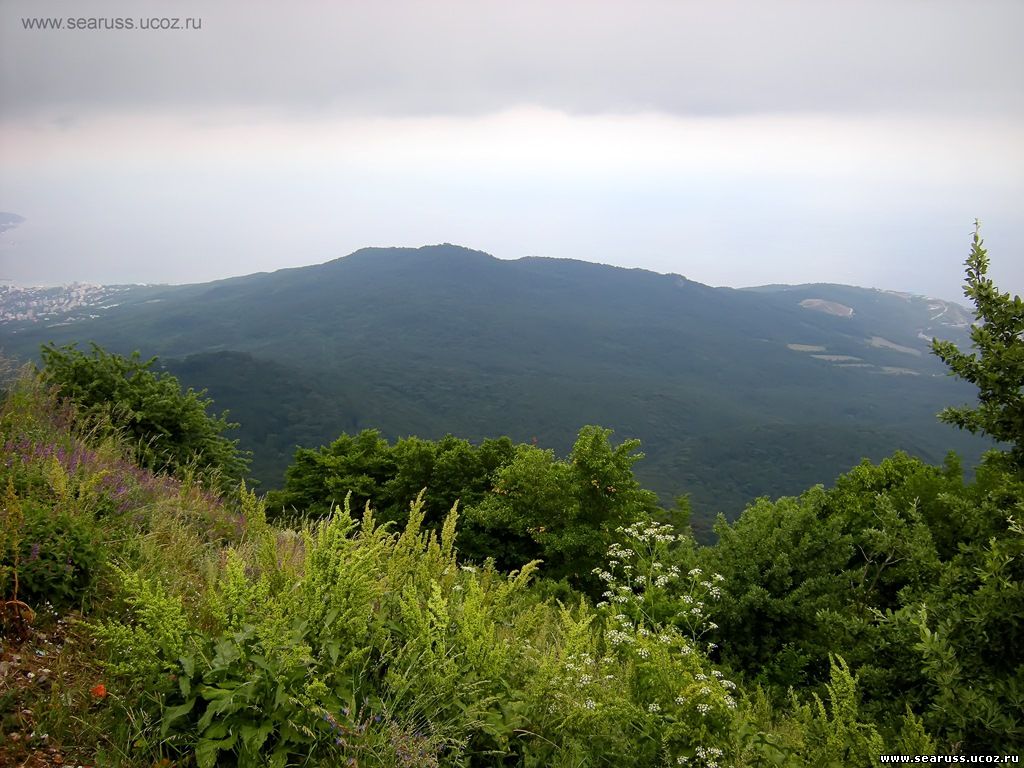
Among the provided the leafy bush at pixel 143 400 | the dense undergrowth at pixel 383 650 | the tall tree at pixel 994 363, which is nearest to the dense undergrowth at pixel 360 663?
the dense undergrowth at pixel 383 650

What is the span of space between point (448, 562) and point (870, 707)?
15.6ft

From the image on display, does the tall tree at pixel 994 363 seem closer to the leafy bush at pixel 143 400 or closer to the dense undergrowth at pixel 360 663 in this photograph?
the dense undergrowth at pixel 360 663

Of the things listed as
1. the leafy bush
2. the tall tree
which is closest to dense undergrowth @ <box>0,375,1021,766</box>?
the tall tree

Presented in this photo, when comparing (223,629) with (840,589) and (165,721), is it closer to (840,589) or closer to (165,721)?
(165,721)

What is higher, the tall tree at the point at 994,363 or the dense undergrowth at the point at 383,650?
the tall tree at the point at 994,363

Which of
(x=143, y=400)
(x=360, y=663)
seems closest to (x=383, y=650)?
(x=360, y=663)

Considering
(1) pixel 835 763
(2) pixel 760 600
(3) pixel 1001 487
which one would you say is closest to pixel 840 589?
(2) pixel 760 600

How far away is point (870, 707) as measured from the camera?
21.1 ft

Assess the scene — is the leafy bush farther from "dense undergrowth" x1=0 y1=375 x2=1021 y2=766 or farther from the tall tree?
the tall tree

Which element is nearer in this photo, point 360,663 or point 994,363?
point 360,663

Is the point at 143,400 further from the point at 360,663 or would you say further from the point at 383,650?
the point at 360,663

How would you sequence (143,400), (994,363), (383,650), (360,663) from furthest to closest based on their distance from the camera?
(143,400) < (994,363) < (383,650) < (360,663)

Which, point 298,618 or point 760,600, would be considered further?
point 760,600

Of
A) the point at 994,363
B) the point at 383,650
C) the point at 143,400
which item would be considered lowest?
the point at 143,400
